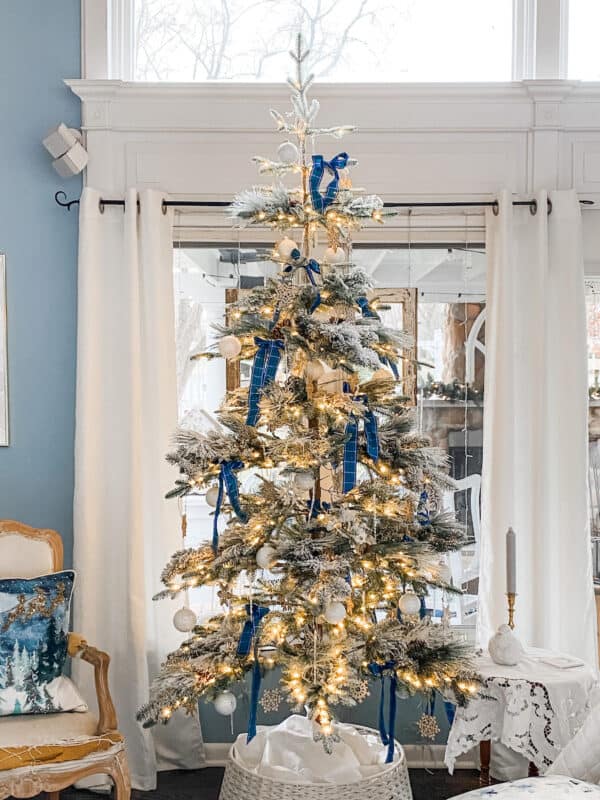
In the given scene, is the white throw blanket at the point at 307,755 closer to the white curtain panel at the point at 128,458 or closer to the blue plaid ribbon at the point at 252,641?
the blue plaid ribbon at the point at 252,641

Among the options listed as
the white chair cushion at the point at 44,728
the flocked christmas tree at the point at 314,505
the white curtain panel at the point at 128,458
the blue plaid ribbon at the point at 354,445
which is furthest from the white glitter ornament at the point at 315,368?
the white chair cushion at the point at 44,728

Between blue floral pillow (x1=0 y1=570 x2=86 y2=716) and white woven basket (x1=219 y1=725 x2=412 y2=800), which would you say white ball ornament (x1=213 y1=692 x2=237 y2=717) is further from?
blue floral pillow (x1=0 y1=570 x2=86 y2=716)

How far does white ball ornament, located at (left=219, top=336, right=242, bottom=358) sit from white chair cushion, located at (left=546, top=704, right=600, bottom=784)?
4.41ft

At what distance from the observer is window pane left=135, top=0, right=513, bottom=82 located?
3619 mm

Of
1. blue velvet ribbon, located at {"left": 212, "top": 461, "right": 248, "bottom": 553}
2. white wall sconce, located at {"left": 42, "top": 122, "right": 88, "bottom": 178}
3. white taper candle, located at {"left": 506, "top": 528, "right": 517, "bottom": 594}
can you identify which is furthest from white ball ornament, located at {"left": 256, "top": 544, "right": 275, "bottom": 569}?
white wall sconce, located at {"left": 42, "top": 122, "right": 88, "bottom": 178}

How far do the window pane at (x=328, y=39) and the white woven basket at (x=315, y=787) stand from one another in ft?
8.83

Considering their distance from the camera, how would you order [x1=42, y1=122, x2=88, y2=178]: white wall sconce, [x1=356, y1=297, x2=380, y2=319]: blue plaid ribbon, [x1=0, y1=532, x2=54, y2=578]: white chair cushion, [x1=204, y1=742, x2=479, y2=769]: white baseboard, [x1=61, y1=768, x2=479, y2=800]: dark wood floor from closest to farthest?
1. [x1=356, y1=297, x2=380, y2=319]: blue plaid ribbon
2. [x1=0, y1=532, x2=54, y2=578]: white chair cushion
3. [x1=61, y1=768, x2=479, y2=800]: dark wood floor
4. [x1=42, y1=122, x2=88, y2=178]: white wall sconce
5. [x1=204, y1=742, x2=479, y2=769]: white baseboard

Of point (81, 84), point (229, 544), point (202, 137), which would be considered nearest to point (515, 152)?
point (202, 137)

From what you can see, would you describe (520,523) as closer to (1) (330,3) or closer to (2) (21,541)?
(2) (21,541)

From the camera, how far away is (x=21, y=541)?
312cm

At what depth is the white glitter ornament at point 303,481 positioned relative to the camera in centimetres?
234

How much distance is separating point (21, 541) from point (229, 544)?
3.52 feet

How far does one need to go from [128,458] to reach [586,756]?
1.98 metres

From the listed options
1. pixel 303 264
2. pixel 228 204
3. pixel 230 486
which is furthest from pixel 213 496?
pixel 228 204
